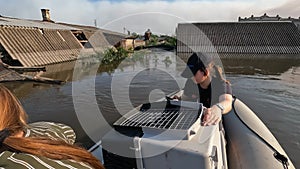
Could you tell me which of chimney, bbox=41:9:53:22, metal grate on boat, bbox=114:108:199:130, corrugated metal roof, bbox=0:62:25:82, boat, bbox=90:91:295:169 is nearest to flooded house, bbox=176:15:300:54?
corrugated metal roof, bbox=0:62:25:82

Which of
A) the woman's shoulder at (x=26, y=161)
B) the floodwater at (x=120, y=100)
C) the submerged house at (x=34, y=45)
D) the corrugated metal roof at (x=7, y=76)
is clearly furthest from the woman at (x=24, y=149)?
the submerged house at (x=34, y=45)

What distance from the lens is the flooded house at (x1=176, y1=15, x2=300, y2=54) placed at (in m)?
16.4

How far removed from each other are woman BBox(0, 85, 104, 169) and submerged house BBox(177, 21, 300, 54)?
666 inches

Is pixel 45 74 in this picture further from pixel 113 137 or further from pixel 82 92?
pixel 113 137

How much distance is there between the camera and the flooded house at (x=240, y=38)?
1644 cm

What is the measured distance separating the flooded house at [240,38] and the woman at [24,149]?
17.1 metres

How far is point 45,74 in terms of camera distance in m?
8.75

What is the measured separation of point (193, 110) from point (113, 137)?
610 millimetres

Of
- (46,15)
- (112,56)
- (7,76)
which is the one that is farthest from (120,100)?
(46,15)

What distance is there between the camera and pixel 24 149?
752 millimetres

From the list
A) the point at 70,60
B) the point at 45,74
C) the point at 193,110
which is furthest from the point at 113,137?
the point at 70,60

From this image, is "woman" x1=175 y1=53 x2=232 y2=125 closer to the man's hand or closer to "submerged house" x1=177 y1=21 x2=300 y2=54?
the man's hand

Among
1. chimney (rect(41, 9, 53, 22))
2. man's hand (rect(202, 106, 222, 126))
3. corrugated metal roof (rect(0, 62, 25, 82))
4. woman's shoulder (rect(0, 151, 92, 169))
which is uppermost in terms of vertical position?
chimney (rect(41, 9, 53, 22))

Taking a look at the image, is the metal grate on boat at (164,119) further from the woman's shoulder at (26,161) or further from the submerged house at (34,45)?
the submerged house at (34,45)
